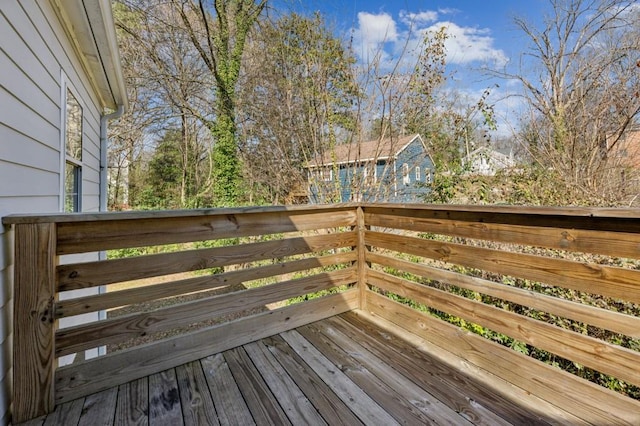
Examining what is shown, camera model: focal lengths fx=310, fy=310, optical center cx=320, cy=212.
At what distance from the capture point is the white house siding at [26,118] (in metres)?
1.39

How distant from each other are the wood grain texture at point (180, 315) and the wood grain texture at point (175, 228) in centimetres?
42

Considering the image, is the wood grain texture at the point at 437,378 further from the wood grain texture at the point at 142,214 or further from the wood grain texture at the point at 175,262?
the wood grain texture at the point at 142,214

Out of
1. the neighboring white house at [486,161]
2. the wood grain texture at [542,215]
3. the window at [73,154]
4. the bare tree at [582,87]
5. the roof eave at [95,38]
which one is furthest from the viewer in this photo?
the neighboring white house at [486,161]

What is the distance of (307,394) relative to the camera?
1666mm

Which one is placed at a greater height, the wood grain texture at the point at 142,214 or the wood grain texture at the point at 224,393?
the wood grain texture at the point at 142,214

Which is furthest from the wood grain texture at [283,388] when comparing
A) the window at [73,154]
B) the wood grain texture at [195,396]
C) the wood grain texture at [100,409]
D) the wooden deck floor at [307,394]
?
the window at [73,154]

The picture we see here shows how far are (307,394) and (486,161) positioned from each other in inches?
176

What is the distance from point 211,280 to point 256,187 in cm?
598

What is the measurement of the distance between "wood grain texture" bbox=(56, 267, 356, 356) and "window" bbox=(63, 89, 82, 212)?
1.48 metres

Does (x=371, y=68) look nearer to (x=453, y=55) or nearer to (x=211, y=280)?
(x=453, y=55)

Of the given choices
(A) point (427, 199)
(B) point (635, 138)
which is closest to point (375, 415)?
(A) point (427, 199)

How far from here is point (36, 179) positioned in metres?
1.81

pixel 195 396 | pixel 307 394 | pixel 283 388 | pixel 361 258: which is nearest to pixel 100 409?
pixel 195 396

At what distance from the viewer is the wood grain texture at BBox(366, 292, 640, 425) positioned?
4.65ft
